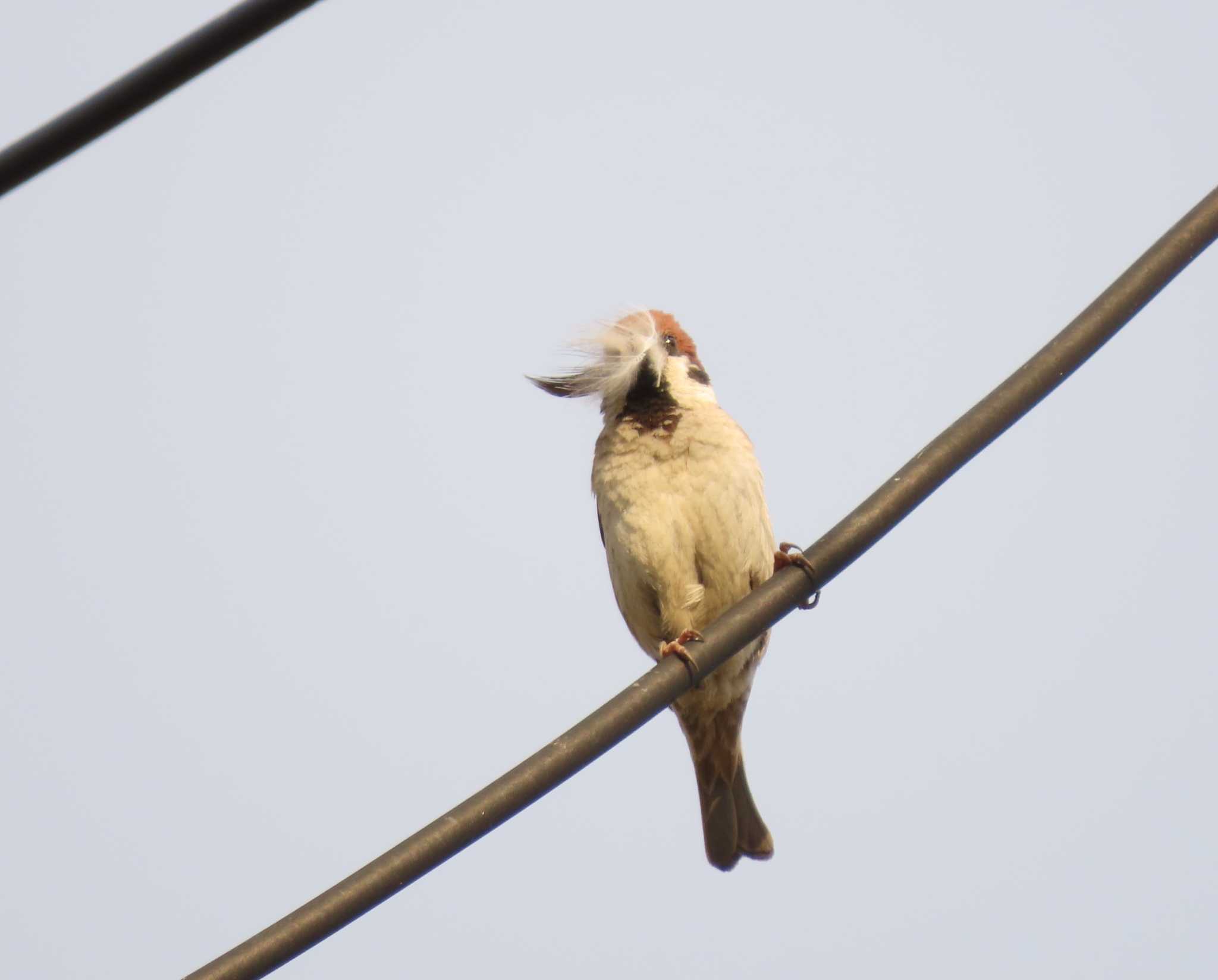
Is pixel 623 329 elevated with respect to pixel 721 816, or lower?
elevated

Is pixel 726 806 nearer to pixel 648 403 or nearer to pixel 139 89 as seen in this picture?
pixel 648 403

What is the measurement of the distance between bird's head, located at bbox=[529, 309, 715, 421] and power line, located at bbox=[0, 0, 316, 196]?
3142 mm

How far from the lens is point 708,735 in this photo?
18.5 ft

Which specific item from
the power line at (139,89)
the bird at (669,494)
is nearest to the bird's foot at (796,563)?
the bird at (669,494)

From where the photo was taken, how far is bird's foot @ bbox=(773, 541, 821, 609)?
10.1 feet

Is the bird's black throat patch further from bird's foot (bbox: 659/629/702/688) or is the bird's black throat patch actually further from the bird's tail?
the bird's tail

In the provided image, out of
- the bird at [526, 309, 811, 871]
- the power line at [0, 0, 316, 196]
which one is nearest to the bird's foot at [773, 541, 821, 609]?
the bird at [526, 309, 811, 871]

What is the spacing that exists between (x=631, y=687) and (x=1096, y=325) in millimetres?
1169

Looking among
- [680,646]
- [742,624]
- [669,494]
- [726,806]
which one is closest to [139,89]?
[742,624]

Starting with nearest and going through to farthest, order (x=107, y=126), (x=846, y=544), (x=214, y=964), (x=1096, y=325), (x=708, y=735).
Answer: (x=107, y=126) → (x=214, y=964) → (x=1096, y=325) → (x=846, y=544) → (x=708, y=735)

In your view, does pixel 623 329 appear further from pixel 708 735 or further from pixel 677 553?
pixel 708 735

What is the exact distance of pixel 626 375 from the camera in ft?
16.7

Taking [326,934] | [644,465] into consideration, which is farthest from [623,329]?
[326,934]

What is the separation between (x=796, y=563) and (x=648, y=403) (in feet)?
6.70
